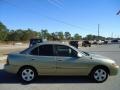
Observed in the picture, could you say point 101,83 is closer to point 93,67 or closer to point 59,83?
point 93,67

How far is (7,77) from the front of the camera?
10211 mm

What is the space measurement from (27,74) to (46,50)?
1150 millimetres

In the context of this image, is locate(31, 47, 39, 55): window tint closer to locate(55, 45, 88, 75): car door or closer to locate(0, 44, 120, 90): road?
locate(55, 45, 88, 75): car door

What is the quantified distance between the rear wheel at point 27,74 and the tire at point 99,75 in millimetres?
2240

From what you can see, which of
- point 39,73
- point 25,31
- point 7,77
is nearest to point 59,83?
point 39,73

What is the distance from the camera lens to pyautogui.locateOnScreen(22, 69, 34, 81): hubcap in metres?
9.22

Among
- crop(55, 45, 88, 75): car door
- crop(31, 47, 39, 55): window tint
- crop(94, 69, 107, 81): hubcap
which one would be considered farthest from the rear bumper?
crop(94, 69, 107, 81): hubcap

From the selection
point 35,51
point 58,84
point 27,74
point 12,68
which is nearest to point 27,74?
point 27,74

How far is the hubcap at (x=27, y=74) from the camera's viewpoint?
30.2 ft

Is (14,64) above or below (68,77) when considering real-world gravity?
above

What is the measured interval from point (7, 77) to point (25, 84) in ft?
5.36

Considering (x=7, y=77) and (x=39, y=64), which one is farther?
(x=7, y=77)

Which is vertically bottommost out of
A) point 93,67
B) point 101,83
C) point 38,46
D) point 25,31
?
point 101,83

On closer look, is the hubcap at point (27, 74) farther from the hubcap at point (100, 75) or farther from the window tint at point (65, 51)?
the hubcap at point (100, 75)
